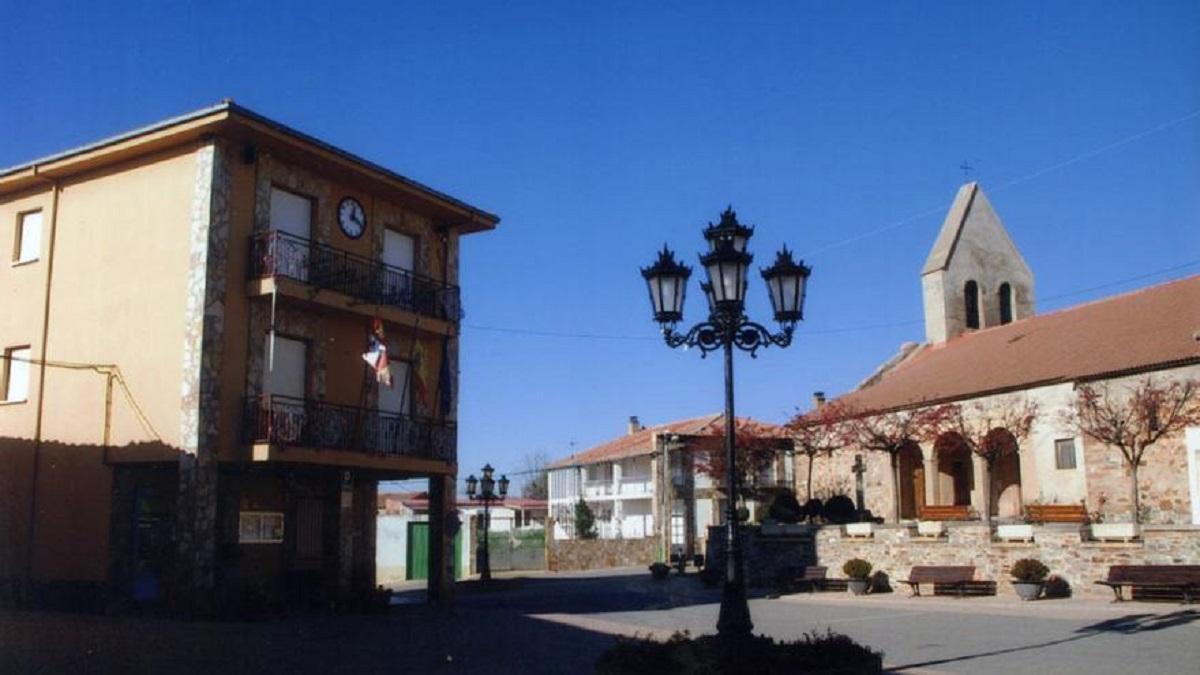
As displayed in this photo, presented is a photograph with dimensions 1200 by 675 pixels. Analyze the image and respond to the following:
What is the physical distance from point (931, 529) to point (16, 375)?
20930mm

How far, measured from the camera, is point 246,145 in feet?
64.6

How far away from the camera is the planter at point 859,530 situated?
1072 inches

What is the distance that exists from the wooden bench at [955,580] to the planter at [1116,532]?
280 centimetres

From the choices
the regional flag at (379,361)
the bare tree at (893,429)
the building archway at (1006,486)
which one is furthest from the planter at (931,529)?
the regional flag at (379,361)

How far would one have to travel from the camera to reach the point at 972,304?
44.1 m

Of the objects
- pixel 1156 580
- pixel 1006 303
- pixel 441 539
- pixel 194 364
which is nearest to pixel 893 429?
pixel 1156 580

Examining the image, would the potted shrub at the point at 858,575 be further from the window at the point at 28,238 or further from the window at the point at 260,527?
the window at the point at 28,238

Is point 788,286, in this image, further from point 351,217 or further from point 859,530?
point 859,530

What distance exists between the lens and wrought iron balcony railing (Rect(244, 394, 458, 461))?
1903cm

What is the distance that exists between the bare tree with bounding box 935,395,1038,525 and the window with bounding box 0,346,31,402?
2510 cm

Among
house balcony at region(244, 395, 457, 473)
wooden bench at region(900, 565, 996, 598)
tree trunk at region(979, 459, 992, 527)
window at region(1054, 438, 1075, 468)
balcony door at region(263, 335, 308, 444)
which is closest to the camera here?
house balcony at region(244, 395, 457, 473)

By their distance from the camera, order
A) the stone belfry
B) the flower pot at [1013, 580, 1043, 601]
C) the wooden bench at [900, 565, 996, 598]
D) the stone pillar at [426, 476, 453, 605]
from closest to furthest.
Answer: the flower pot at [1013, 580, 1043, 601]
the stone pillar at [426, 476, 453, 605]
the wooden bench at [900, 565, 996, 598]
the stone belfry

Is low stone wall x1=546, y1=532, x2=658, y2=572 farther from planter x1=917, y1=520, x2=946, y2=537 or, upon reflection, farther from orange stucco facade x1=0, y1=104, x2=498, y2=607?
orange stucco facade x1=0, y1=104, x2=498, y2=607

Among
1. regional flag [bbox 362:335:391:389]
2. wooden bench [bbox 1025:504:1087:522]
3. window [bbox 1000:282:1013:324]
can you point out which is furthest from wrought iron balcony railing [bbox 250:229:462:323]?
window [bbox 1000:282:1013:324]
